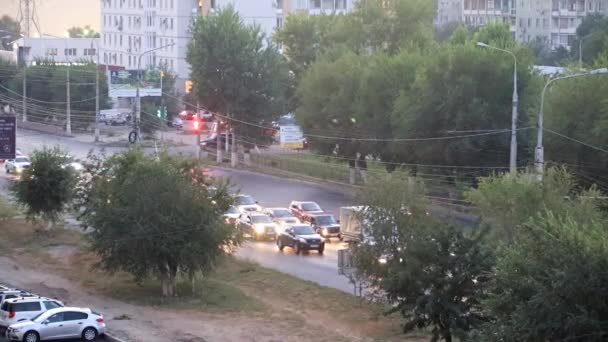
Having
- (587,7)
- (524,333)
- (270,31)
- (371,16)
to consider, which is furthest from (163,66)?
(524,333)

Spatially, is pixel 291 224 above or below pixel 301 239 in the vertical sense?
above

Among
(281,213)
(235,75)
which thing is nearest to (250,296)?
(281,213)

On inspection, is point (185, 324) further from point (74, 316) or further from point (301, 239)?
point (301, 239)

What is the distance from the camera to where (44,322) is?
2497 cm

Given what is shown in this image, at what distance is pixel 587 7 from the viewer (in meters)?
104

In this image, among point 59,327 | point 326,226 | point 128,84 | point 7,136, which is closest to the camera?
point 59,327

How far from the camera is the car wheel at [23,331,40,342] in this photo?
24661 mm

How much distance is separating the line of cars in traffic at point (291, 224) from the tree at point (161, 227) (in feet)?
13.3

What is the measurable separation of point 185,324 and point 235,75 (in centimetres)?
3491

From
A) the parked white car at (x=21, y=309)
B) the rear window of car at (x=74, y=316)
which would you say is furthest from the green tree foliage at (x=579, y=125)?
the parked white car at (x=21, y=309)

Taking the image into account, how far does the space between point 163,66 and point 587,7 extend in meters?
39.8

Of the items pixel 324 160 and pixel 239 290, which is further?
pixel 324 160

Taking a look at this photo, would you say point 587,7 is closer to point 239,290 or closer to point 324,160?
point 324,160

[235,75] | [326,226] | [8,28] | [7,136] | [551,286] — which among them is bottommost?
[326,226]
